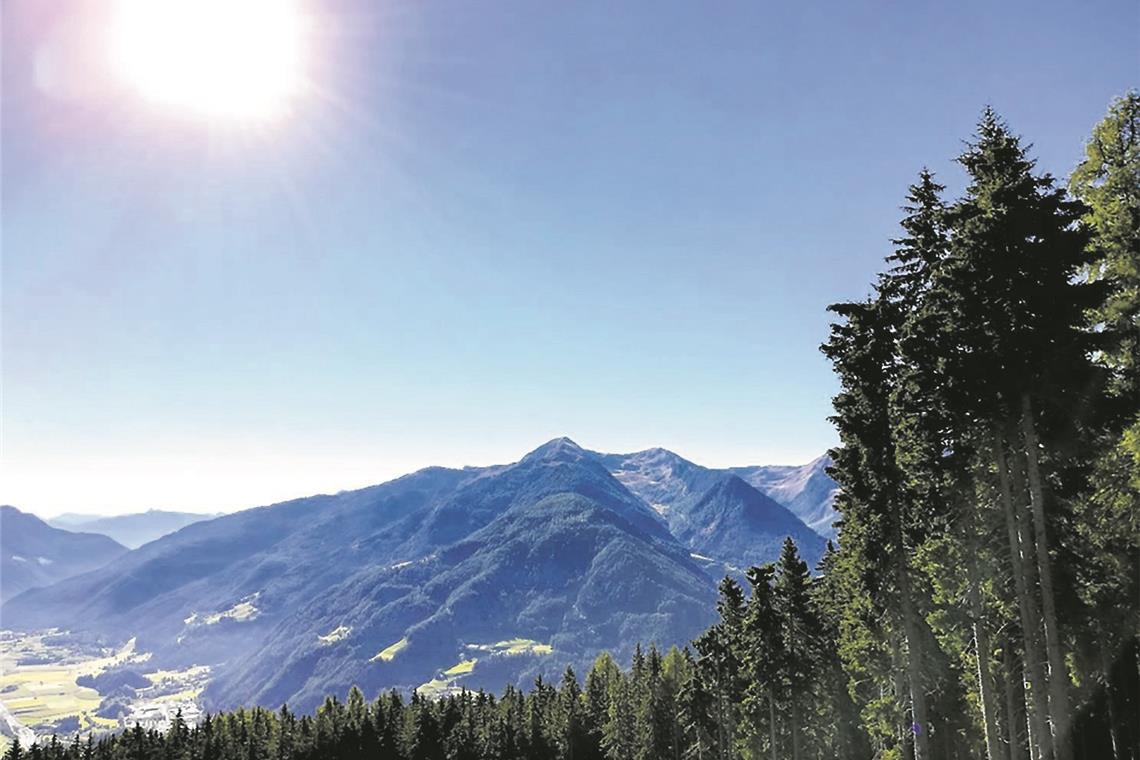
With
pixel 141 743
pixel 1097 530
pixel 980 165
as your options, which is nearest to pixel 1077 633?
pixel 1097 530

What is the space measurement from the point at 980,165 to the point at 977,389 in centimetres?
642

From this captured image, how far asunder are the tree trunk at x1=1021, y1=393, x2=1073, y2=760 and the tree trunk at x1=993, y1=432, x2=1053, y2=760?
408 mm

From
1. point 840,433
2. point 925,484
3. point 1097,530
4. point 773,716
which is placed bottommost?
point 773,716

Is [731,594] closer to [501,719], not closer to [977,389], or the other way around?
[977,389]

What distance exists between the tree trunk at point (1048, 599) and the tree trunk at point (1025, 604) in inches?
16.0

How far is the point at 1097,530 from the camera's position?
20.7 m

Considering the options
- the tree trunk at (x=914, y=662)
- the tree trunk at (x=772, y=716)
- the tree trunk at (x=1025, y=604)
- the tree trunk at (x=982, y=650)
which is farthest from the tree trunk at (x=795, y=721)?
the tree trunk at (x=1025, y=604)

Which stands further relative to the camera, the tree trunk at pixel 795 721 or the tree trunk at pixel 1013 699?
the tree trunk at pixel 795 721

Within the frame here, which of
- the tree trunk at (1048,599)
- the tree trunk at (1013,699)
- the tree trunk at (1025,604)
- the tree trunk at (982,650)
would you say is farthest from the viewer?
the tree trunk at (1013,699)

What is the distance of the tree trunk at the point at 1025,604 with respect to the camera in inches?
728

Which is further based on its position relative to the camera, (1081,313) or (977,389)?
(977,389)

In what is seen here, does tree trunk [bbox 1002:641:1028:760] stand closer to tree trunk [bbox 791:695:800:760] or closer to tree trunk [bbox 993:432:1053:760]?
tree trunk [bbox 993:432:1053:760]

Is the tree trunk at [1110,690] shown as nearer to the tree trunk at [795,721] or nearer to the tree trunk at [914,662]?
the tree trunk at [914,662]

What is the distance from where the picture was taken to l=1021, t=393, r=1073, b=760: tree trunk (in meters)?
17.2
